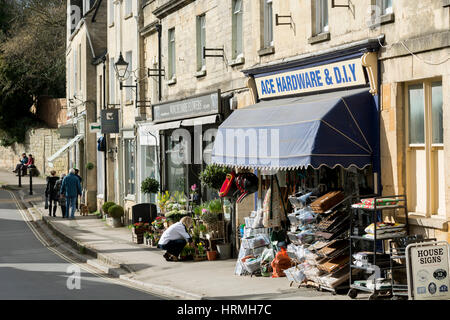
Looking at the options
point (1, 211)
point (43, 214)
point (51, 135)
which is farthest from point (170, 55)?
point (51, 135)

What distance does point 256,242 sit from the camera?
50.4 feet

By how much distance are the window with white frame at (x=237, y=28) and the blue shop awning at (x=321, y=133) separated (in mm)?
4765

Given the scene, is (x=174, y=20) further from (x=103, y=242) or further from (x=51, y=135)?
(x=51, y=135)

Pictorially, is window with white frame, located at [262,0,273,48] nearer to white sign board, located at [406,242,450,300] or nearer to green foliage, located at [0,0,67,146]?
white sign board, located at [406,242,450,300]

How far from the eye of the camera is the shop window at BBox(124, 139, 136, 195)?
29.0 metres

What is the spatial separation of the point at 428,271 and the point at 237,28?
10240 millimetres

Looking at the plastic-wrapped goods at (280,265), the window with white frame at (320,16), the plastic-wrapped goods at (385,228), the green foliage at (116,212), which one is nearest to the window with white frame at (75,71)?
the green foliage at (116,212)

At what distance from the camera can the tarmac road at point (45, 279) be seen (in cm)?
1288

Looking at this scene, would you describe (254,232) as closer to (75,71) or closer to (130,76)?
(130,76)

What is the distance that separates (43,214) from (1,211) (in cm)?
277

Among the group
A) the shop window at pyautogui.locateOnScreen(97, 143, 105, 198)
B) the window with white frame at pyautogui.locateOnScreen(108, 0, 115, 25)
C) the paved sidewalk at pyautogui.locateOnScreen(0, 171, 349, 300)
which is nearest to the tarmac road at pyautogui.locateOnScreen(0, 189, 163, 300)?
the paved sidewalk at pyautogui.locateOnScreen(0, 171, 349, 300)

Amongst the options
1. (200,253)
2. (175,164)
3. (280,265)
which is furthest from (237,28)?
(280,265)

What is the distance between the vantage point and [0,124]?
54688mm
